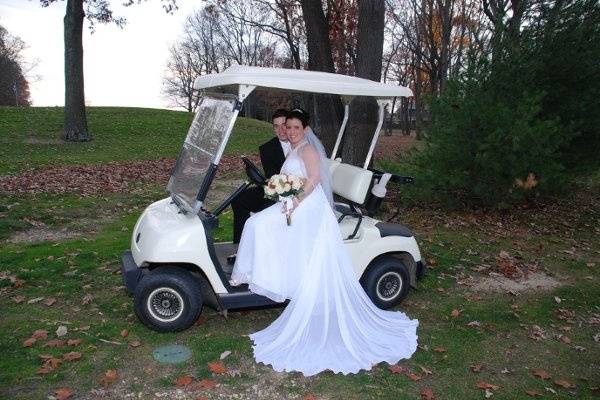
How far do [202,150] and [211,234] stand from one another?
0.84 meters

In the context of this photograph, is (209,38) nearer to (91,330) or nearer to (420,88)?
(420,88)

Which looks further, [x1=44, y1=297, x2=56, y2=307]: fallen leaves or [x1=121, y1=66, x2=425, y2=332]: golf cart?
[x1=44, y1=297, x2=56, y2=307]: fallen leaves

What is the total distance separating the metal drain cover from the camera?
13.9ft

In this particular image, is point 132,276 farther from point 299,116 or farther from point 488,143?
point 488,143

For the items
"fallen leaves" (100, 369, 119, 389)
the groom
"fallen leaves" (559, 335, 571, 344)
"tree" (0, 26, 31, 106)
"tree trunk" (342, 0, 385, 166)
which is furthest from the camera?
"tree" (0, 26, 31, 106)

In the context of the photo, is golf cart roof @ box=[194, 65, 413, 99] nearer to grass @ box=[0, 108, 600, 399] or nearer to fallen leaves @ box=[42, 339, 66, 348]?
grass @ box=[0, 108, 600, 399]

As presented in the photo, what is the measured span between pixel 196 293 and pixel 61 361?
120cm

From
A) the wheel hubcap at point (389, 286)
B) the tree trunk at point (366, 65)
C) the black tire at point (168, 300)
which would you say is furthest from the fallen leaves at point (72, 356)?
the tree trunk at point (366, 65)

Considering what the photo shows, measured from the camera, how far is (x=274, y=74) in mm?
4551

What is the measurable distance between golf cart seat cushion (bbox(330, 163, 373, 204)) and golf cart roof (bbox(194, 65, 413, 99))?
2.68 ft

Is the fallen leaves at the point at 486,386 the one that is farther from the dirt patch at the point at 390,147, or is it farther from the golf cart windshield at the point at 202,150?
the dirt patch at the point at 390,147

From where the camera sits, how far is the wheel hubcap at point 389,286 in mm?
5291

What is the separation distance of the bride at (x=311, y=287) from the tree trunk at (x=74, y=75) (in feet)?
51.1

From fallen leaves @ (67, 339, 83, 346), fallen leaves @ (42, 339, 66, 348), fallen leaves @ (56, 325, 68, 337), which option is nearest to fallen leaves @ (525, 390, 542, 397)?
fallen leaves @ (67, 339, 83, 346)
